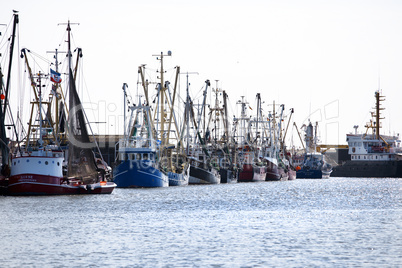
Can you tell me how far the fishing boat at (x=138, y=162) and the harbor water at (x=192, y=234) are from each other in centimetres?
2524

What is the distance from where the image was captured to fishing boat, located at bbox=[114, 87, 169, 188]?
4043 inches

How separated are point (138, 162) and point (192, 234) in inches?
2106

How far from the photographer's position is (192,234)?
49531 mm

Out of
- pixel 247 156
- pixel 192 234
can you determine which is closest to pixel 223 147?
pixel 247 156

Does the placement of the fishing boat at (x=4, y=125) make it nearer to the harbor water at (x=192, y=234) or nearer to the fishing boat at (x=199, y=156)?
the harbor water at (x=192, y=234)

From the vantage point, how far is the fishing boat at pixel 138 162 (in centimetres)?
10269

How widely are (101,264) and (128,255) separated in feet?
10.3

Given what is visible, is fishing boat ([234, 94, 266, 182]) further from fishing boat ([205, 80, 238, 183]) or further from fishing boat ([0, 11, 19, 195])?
fishing boat ([0, 11, 19, 195])

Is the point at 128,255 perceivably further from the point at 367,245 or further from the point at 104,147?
the point at 104,147

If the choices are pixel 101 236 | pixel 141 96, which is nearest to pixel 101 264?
pixel 101 236

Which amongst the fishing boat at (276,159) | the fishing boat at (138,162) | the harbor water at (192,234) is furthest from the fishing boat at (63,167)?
the fishing boat at (276,159)

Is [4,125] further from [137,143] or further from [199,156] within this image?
[199,156]

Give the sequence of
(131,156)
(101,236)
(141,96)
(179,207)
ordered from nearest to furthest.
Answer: (101,236) < (179,207) < (131,156) < (141,96)

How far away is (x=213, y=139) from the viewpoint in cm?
15412
